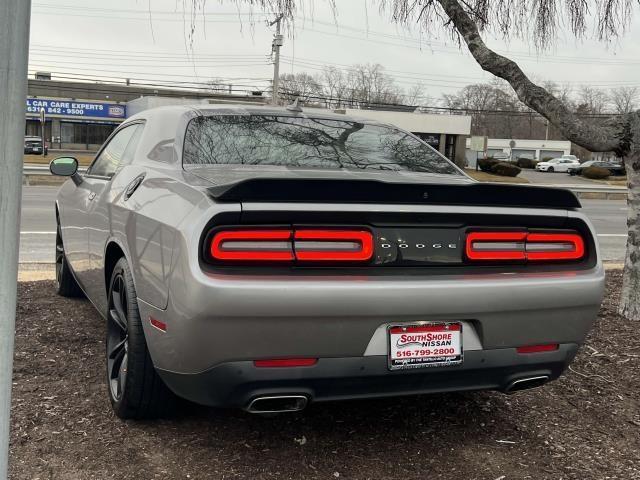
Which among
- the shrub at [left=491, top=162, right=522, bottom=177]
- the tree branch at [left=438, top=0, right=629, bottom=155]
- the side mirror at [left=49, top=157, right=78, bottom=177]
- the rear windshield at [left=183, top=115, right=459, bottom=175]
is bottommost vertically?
the side mirror at [left=49, top=157, right=78, bottom=177]

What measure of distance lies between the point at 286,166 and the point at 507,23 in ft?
10.6

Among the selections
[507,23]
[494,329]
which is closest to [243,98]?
[507,23]

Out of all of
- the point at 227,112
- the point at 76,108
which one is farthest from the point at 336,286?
the point at 76,108

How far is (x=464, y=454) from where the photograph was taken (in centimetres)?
306

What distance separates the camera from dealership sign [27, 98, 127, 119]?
51.5 metres

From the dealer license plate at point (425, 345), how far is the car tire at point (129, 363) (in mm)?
1119

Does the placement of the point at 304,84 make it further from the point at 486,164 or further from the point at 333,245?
the point at 333,245

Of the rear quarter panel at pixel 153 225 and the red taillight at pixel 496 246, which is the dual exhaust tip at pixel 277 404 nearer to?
the rear quarter panel at pixel 153 225

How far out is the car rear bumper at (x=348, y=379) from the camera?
2.54 metres

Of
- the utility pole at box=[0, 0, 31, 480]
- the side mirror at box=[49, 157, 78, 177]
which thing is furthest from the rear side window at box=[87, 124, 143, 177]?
the utility pole at box=[0, 0, 31, 480]

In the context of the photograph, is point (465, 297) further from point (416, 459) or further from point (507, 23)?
point (507, 23)

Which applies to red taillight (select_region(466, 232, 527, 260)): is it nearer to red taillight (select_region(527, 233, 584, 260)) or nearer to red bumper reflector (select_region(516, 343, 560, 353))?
red taillight (select_region(527, 233, 584, 260))

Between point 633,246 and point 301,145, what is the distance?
2781mm

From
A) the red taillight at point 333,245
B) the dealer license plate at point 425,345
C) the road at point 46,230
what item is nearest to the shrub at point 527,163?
the road at point 46,230
